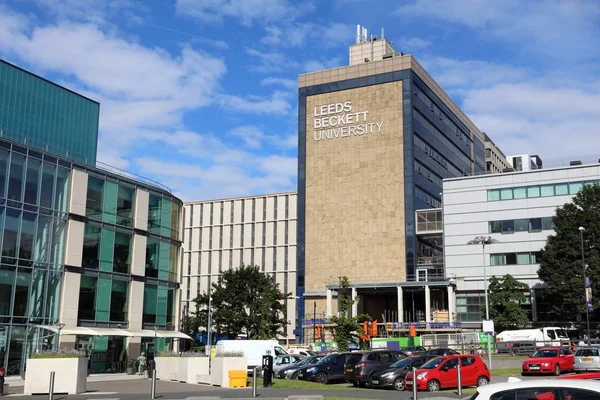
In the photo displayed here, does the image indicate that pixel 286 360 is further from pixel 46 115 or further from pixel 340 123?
pixel 340 123

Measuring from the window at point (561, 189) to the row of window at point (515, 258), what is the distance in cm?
704

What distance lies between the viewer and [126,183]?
50219 mm

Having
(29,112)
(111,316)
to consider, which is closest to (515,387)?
(111,316)

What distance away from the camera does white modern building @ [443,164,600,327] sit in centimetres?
7394

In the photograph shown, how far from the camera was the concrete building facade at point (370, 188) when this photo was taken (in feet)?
272

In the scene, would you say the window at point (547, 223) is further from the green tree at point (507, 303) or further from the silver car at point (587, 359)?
the silver car at point (587, 359)

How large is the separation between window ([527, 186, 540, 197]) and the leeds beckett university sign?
20676mm

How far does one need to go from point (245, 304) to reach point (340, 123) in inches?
1059

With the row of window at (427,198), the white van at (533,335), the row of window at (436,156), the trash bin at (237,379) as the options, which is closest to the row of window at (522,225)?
the row of window at (427,198)

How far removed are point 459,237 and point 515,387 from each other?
2771 inches

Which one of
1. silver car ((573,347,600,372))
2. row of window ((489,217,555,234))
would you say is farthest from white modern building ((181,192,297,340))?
silver car ((573,347,600,372))

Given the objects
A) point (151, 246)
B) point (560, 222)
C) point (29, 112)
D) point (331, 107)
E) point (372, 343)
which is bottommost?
point (372, 343)

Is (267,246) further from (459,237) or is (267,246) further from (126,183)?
(126,183)

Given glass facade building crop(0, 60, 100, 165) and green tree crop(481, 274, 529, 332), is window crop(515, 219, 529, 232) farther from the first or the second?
glass facade building crop(0, 60, 100, 165)
